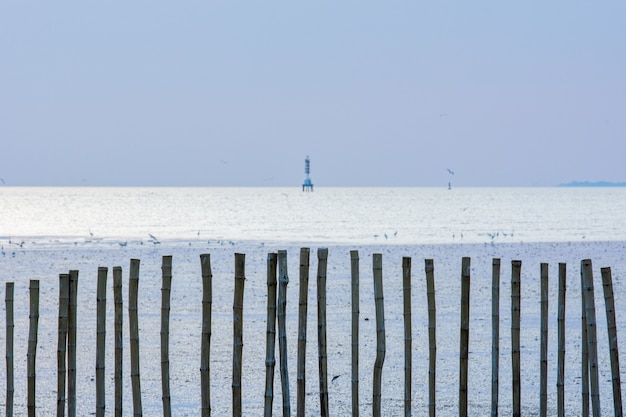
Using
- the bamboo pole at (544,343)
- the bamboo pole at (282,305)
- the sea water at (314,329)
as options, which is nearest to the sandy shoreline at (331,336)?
the sea water at (314,329)

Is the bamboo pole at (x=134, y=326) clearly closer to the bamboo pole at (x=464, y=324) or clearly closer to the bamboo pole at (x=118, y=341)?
the bamboo pole at (x=118, y=341)

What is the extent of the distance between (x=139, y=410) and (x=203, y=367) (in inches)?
18.9

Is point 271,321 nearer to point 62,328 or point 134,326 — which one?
point 134,326

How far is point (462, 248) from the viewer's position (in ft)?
82.9

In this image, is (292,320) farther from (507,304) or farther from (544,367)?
(544,367)

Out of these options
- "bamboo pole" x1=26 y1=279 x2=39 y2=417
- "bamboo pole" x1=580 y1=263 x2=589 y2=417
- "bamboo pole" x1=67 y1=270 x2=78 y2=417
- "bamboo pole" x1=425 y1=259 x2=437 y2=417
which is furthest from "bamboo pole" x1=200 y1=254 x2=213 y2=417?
"bamboo pole" x1=580 y1=263 x2=589 y2=417

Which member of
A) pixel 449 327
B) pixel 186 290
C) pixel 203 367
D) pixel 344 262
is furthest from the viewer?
pixel 344 262

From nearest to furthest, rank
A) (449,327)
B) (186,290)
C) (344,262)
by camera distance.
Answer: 1. (449,327)
2. (186,290)
3. (344,262)

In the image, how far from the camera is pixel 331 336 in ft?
32.7

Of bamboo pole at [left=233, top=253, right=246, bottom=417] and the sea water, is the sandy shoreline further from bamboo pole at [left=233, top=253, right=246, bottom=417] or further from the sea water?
bamboo pole at [left=233, top=253, right=246, bottom=417]

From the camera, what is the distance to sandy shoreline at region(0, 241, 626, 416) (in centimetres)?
719

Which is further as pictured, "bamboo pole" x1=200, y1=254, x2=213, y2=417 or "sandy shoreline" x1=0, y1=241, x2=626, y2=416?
"sandy shoreline" x1=0, y1=241, x2=626, y2=416

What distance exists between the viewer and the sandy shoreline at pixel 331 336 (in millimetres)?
7188

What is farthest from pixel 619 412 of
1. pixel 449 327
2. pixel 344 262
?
pixel 344 262
